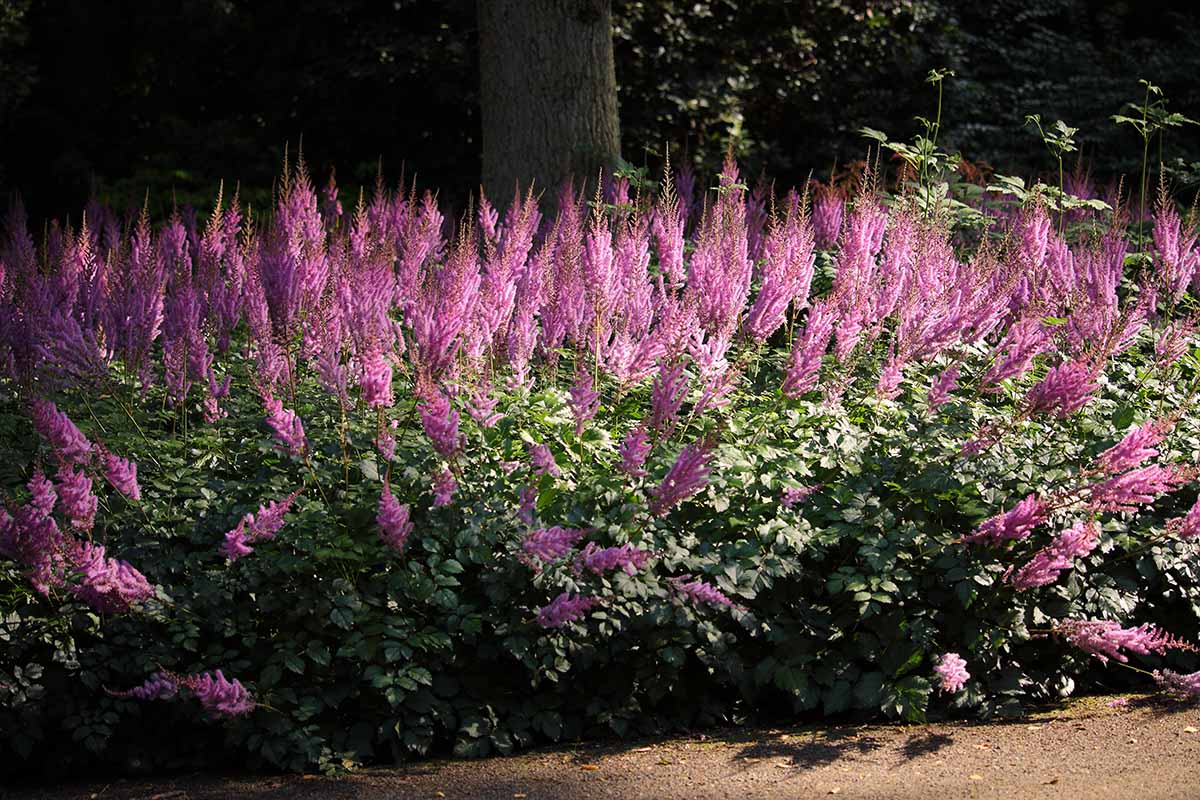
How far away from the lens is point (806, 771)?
4.17m

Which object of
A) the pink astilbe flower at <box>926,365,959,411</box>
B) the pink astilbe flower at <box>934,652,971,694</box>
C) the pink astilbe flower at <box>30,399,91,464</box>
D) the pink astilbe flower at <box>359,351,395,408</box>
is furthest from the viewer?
the pink astilbe flower at <box>926,365,959,411</box>

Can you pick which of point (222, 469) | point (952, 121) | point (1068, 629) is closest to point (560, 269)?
point (222, 469)

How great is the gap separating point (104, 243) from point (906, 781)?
619 centimetres

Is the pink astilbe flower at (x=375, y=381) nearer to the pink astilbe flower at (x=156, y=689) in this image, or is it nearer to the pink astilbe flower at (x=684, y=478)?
the pink astilbe flower at (x=684, y=478)

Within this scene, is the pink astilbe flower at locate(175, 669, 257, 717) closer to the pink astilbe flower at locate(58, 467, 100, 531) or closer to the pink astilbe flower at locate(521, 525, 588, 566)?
the pink astilbe flower at locate(58, 467, 100, 531)

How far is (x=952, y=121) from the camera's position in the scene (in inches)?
645

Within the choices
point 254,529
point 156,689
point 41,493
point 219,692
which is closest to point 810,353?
point 254,529

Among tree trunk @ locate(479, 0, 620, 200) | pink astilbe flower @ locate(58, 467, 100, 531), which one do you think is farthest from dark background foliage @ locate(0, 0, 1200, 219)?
pink astilbe flower @ locate(58, 467, 100, 531)

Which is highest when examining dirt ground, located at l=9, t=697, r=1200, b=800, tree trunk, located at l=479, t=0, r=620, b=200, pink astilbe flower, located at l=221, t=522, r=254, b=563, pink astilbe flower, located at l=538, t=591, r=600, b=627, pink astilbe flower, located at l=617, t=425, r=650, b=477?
tree trunk, located at l=479, t=0, r=620, b=200

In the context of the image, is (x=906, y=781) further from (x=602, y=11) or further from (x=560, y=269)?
(x=602, y=11)

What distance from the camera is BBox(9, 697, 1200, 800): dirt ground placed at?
4.02 metres

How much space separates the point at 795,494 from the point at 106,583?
2.16m

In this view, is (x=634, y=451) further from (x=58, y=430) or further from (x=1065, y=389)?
(x=58, y=430)

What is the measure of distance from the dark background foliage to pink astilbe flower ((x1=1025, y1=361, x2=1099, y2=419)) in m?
9.53
